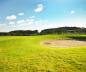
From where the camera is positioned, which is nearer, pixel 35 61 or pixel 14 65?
pixel 14 65

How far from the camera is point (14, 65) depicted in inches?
486

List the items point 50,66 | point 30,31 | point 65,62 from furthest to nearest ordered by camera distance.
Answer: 1. point 30,31
2. point 65,62
3. point 50,66

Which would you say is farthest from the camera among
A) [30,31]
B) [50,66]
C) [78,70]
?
[30,31]

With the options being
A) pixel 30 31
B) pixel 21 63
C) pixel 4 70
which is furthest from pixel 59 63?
pixel 30 31

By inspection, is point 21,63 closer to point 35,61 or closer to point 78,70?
point 35,61

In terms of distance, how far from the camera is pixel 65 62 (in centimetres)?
1255

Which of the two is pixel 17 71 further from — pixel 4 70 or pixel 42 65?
pixel 42 65

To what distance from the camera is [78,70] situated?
35.4 ft

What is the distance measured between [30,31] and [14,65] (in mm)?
68284

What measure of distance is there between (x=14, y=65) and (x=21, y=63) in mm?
716

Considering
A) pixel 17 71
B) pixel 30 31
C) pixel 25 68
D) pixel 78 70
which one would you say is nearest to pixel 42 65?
pixel 25 68

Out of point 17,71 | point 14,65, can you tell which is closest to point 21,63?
point 14,65

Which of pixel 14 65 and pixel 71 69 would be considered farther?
pixel 14 65

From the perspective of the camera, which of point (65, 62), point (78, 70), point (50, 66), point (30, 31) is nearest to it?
point (78, 70)
